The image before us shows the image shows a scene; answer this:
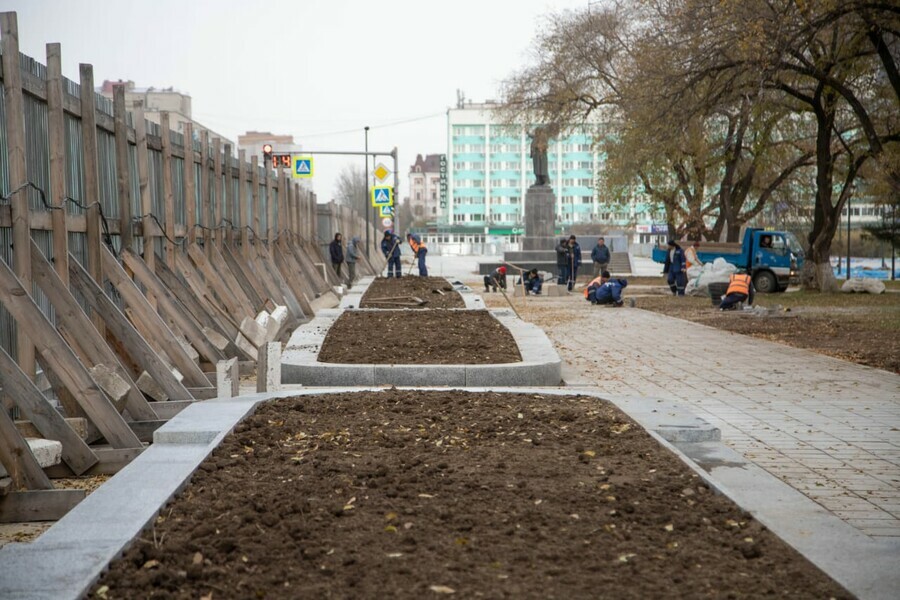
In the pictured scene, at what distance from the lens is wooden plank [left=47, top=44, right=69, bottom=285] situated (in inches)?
352

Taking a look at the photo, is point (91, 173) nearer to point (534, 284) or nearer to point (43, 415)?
point (43, 415)

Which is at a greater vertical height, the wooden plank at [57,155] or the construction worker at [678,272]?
the wooden plank at [57,155]

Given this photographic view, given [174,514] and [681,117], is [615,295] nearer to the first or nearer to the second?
[681,117]

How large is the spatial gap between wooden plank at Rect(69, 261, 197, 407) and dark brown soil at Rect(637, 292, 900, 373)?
27.9 ft

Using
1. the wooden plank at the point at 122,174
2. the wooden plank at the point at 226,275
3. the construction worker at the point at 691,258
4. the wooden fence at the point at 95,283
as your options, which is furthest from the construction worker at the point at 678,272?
the wooden plank at the point at 122,174

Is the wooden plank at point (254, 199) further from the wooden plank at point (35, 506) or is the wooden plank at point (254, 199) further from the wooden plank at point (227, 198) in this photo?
the wooden plank at point (35, 506)

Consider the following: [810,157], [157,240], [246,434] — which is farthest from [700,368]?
[810,157]

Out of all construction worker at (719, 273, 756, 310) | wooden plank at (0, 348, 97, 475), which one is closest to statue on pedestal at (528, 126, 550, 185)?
construction worker at (719, 273, 756, 310)

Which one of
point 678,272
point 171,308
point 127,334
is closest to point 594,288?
point 678,272

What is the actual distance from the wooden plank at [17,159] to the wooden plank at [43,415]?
Result: 3.56 ft

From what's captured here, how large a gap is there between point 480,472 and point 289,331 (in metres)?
13.2

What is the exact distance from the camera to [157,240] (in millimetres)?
13070

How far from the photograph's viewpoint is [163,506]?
4.92 m

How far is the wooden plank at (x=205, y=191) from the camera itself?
15.5 m
